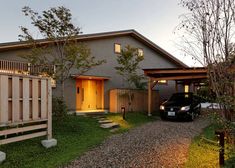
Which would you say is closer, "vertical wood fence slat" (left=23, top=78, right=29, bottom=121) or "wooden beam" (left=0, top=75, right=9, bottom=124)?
"wooden beam" (left=0, top=75, right=9, bottom=124)

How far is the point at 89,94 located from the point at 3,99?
11.9m

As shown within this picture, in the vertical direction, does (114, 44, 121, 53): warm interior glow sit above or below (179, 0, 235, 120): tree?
above

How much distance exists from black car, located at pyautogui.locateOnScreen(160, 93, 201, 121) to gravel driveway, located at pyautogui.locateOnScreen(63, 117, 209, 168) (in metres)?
4.48

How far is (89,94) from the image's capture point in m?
18.8

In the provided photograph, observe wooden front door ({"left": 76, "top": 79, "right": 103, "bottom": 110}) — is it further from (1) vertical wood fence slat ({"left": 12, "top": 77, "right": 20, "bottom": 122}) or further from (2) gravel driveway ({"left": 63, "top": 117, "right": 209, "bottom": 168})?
(1) vertical wood fence slat ({"left": 12, "top": 77, "right": 20, "bottom": 122})

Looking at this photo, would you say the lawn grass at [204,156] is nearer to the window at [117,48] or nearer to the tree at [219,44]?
the tree at [219,44]

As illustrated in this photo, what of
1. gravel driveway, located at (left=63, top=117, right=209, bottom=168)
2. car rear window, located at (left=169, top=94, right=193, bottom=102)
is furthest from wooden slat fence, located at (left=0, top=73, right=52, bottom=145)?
car rear window, located at (left=169, top=94, right=193, bottom=102)

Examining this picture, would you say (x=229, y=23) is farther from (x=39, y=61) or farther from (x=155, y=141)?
(x=39, y=61)

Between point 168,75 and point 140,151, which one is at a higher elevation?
point 168,75

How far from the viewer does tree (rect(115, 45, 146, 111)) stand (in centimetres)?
1803

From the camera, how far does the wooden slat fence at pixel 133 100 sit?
18.6 metres

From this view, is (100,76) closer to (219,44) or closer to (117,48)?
(117,48)

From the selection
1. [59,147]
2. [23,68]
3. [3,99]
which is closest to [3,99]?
[3,99]

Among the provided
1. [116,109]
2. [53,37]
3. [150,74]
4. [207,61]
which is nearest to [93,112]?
[116,109]
